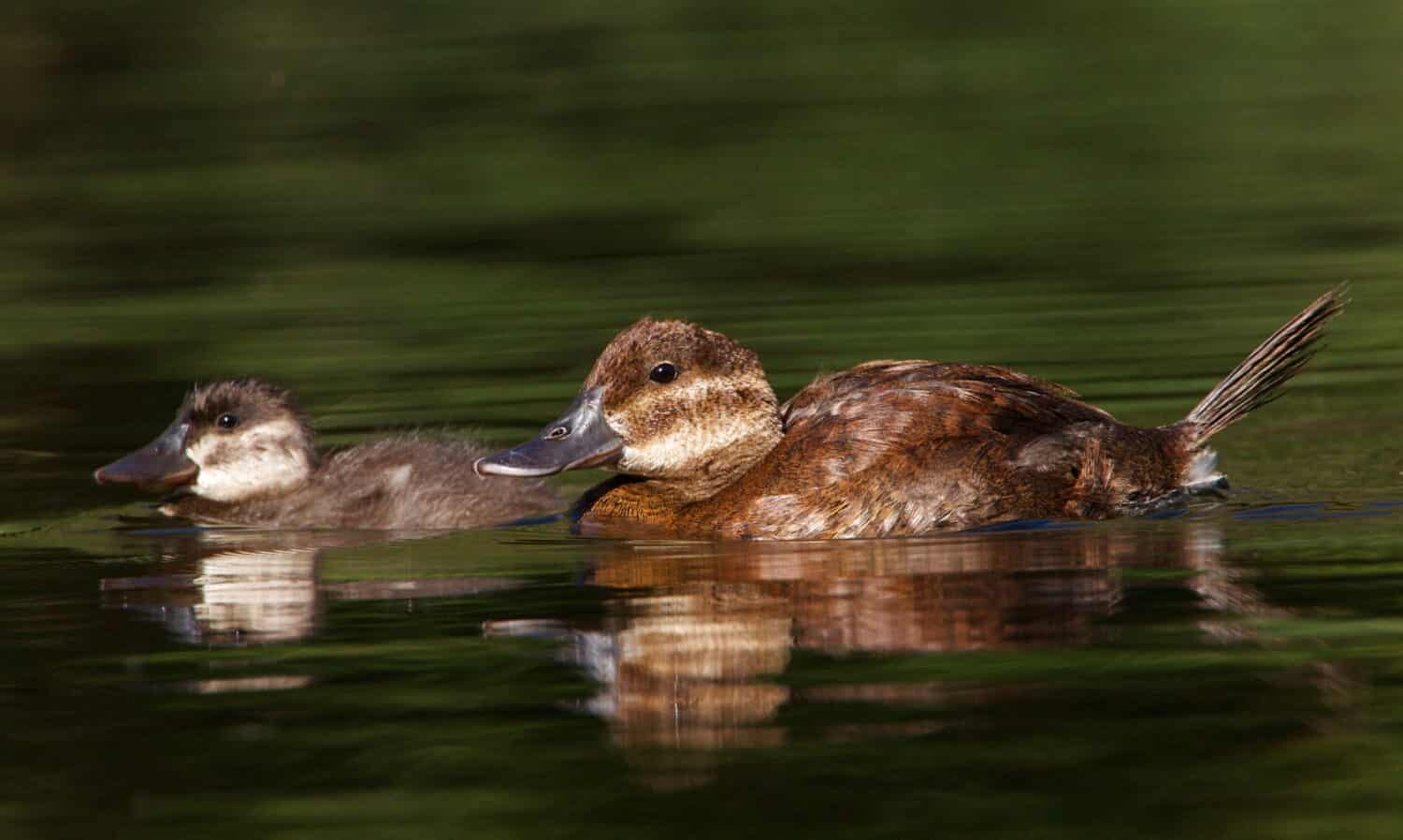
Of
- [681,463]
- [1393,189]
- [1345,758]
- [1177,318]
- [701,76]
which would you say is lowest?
[1345,758]

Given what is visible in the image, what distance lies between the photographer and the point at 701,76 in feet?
66.4

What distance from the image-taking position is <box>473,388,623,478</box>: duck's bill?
7637 mm

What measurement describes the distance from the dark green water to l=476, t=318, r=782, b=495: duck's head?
1.24 feet

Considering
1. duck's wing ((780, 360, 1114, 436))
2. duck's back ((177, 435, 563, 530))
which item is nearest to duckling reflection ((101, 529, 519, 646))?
duck's back ((177, 435, 563, 530))

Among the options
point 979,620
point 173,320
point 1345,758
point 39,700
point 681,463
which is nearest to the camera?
point 1345,758

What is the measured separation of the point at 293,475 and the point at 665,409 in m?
1.85

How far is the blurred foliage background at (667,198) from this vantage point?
10344mm

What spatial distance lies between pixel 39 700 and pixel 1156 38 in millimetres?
16469

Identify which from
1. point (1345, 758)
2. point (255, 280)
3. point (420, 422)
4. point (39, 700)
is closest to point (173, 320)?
point (255, 280)

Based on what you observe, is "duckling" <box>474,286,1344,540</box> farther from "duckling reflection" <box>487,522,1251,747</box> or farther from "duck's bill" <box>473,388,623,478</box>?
"duckling reflection" <box>487,522,1251,747</box>

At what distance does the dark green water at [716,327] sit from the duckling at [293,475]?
27cm

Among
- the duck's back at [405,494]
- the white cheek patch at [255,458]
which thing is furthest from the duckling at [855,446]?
the white cheek patch at [255,458]

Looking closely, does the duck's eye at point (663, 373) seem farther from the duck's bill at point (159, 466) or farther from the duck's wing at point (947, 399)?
the duck's bill at point (159, 466)

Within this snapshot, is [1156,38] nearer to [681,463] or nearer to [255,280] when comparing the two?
[255,280]
